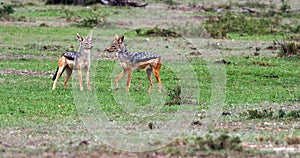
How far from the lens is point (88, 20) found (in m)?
33.4

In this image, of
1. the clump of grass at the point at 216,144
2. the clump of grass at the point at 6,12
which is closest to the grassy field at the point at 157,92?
the clump of grass at the point at 216,144

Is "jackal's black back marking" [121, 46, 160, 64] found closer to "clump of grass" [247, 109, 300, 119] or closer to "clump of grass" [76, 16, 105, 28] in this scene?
"clump of grass" [247, 109, 300, 119]

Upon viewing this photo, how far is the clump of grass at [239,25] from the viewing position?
31916mm

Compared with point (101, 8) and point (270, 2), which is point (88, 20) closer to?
point (101, 8)

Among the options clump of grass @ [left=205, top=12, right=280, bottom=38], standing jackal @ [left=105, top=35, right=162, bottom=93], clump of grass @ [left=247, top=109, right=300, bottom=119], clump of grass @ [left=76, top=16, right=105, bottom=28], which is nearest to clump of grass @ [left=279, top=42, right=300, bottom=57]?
clump of grass @ [left=205, top=12, right=280, bottom=38]

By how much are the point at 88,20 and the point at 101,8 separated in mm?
6863

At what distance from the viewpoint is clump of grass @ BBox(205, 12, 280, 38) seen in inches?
1257

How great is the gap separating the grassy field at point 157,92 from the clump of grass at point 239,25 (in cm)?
7

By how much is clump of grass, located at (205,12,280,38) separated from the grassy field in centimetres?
7

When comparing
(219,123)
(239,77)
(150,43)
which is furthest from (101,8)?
(219,123)

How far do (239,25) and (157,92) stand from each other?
16.3 m

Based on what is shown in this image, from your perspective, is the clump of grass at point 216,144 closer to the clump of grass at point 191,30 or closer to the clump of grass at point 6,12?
the clump of grass at point 191,30

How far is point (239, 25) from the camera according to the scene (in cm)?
3372

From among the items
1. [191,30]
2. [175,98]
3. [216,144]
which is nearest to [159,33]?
[191,30]
